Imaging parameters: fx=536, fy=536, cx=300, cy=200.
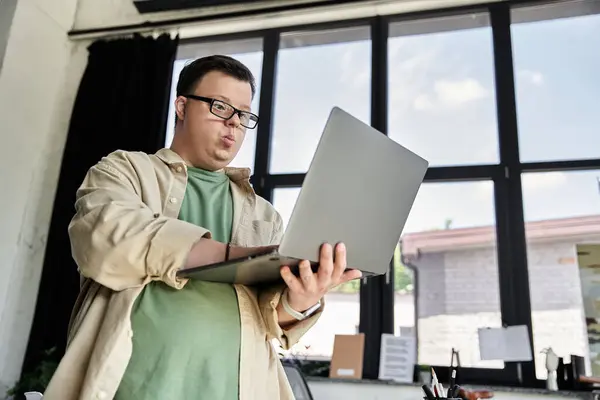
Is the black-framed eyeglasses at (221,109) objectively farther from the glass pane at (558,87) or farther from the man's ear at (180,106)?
the glass pane at (558,87)

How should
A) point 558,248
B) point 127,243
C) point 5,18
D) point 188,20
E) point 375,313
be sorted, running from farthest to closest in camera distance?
point 188,20
point 5,18
point 375,313
point 558,248
point 127,243

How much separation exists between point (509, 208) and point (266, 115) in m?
1.47

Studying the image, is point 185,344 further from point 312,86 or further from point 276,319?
point 312,86

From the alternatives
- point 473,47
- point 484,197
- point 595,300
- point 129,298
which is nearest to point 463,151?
point 484,197

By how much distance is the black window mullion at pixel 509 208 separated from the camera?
2.54 m

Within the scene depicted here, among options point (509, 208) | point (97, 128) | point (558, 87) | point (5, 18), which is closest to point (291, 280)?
point (509, 208)

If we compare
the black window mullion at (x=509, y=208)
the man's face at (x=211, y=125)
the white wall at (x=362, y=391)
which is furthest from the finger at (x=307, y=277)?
the black window mullion at (x=509, y=208)

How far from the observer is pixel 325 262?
721 millimetres

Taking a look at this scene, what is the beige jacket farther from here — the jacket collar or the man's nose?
the man's nose

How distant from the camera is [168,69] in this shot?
10.8 ft

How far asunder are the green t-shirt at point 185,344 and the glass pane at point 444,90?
226cm

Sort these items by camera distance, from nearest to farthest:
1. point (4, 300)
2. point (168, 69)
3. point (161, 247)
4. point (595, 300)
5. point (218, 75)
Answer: point (161, 247), point (218, 75), point (595, 300), point (4, 300), point (168, 69)

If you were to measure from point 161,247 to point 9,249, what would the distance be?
2.79 m

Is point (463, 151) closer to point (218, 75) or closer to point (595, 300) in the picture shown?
point (595, 300)
